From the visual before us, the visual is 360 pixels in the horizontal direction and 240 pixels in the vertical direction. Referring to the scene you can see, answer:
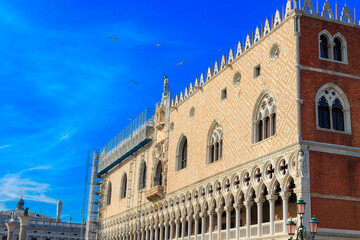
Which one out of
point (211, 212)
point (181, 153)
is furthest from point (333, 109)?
point (181, 153)

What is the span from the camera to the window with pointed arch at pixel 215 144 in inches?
985

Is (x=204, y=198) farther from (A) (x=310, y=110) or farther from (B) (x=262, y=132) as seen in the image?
(A) (x=310, y=110)

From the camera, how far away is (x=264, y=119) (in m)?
21.2

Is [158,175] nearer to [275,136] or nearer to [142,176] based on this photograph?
[142,176]

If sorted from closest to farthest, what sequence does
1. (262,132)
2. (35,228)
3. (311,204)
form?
1. (311,204)
2. (262,132)
3. (35,228)

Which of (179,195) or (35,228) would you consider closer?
(179,195)

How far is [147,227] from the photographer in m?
33.7

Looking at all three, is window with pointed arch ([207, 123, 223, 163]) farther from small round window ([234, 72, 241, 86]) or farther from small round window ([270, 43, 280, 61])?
small round window ([270, 43, 280, 61])

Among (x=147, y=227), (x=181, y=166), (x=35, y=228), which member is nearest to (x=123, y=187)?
(x=147, y=227)

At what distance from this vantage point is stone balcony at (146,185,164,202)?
31.5 m

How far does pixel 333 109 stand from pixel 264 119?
2.92 metres

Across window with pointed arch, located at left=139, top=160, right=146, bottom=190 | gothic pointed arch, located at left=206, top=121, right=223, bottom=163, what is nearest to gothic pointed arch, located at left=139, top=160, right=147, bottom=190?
window with pointed arch, located at left=139, top=160, right=146, bottom=190

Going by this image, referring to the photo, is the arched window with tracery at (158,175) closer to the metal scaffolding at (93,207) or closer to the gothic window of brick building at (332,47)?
the metal scaffolding at (93,207)

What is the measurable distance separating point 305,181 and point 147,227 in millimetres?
17891
